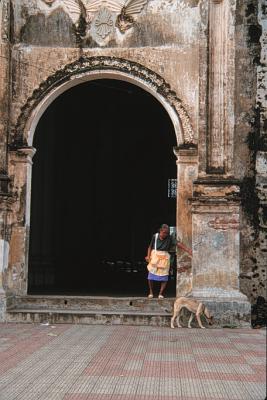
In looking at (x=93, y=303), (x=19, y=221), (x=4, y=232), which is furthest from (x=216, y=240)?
(x=4, y=232)

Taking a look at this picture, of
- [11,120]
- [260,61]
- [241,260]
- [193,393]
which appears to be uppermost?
[260,61]

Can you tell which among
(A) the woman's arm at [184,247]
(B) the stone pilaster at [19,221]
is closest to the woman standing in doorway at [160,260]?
(A) the woman's arm at [184,247]

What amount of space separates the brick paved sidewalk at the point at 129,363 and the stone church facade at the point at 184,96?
51.0 inches

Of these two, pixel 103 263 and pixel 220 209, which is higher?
pixel 220 209

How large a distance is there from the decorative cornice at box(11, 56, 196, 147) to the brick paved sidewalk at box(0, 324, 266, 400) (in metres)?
3.65

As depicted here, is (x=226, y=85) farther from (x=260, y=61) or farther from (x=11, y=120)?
(x=11, y=120)

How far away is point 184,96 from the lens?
10500mm

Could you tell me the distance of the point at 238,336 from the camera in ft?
28.9

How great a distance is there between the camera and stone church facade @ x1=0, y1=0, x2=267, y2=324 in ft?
33.0

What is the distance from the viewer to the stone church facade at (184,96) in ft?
33.0

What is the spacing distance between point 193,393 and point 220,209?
4.86 m

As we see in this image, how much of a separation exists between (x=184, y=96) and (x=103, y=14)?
83.1 inches

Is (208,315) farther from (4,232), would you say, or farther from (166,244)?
(4,232)

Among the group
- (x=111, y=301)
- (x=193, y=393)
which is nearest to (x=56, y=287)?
(x=111, y=301)
